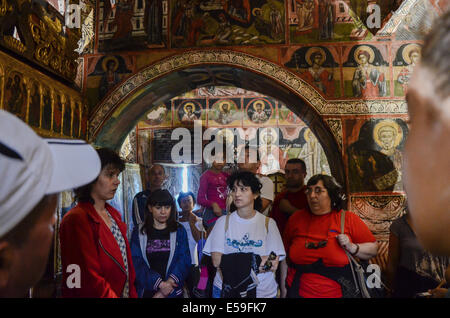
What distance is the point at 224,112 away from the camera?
440 inches

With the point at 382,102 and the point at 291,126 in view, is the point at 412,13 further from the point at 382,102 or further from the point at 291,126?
the point at 291,126

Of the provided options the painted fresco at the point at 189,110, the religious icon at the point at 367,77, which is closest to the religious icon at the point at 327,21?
the religious icon at the point at 367,77

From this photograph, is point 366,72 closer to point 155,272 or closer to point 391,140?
point 391,140

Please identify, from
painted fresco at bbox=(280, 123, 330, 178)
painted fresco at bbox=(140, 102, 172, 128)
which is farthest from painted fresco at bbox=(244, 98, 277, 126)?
painted fresco at bbox=(140, 102, 172, 128)

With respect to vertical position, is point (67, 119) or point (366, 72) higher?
point (366, 72)

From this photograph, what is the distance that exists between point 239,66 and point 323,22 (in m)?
1.61

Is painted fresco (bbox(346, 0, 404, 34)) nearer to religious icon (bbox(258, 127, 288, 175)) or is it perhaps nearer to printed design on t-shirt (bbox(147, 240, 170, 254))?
printed design on t-shirt (bbox(147, 240, 170, 254))

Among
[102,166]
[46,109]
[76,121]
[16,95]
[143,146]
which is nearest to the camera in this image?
[102,166]

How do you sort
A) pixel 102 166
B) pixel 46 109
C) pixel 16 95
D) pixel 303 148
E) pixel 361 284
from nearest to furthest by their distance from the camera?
pixel 102 166 < pixel 361 284 < pixel 16 95 < pixel 46 109 < pixel 303 148

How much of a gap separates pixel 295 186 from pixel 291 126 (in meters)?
6.76

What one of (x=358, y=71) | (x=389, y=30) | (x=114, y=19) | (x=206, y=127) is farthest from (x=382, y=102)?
(x=206, y=127)

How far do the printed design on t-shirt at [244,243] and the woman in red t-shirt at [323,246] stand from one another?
0.32m

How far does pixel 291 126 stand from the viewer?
1098 centimetres

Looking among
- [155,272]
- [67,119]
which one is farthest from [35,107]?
[155,272]
